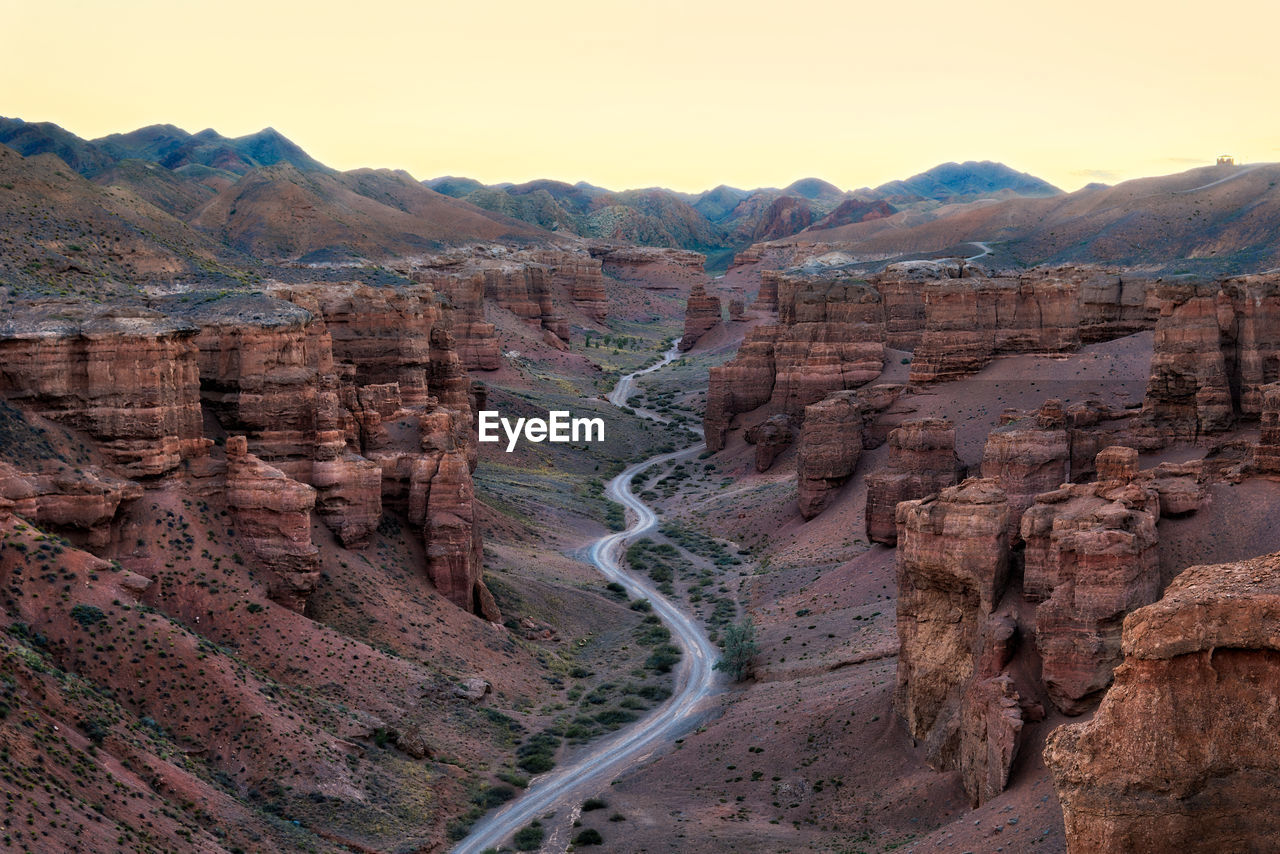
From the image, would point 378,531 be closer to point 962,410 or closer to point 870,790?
point 870,790

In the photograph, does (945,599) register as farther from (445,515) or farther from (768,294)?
(768,294)

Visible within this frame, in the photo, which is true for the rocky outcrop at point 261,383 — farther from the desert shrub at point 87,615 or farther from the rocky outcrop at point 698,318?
the rocky outcrop at point 698,318

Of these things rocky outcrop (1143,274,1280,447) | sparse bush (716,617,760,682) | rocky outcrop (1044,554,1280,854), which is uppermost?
rocky outcrop (1143,274,1280,447)

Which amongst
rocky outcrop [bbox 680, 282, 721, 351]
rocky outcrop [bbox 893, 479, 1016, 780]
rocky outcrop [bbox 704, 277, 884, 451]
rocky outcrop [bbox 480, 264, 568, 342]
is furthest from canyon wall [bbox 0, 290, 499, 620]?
rocky outcrop [bbox 680, 282, 721, 351]

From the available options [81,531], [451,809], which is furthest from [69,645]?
[451,809]

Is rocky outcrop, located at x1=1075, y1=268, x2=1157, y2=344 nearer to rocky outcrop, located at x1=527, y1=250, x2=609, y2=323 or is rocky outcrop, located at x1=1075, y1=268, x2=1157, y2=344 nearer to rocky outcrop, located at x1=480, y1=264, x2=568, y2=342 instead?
rocky outcrop, located at x1=480, y1=264, x2=568, y2=342

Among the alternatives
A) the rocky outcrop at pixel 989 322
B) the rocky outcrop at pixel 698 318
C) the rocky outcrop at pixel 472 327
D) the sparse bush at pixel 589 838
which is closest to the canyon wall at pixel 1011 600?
the sparse bush at pixel 589 838
